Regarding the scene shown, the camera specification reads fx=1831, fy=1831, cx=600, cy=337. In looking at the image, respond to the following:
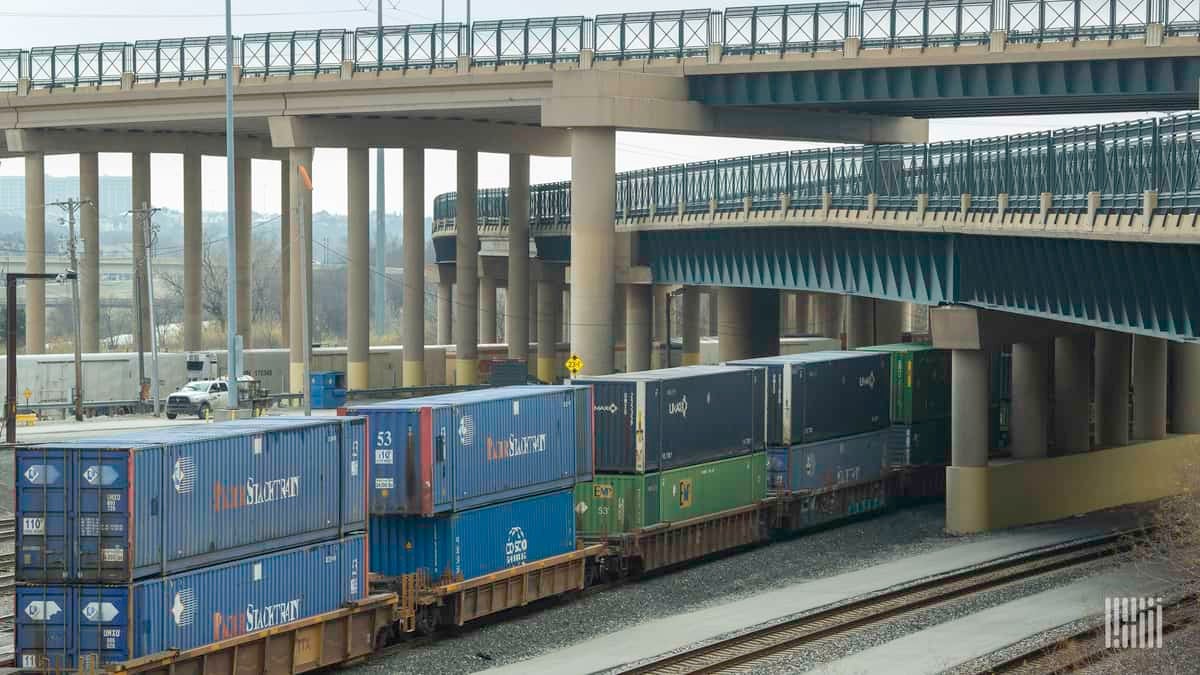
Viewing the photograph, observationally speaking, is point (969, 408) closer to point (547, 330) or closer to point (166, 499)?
point (166, 499)

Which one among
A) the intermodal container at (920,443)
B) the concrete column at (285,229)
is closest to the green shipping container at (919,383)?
the intermodal container at (920,443)

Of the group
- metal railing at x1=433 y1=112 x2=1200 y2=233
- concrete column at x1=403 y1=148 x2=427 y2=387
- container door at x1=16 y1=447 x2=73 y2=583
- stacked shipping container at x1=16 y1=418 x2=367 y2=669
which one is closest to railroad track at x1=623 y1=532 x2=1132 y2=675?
stacked shipping container at x1=16 y1=418 x2=367 y2=669

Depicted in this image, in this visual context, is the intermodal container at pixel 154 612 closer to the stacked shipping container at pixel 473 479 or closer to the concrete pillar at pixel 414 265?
the stacked shipping container at pixel 473 479

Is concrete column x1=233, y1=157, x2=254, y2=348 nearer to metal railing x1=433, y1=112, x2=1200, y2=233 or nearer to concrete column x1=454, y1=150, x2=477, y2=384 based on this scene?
concrete column x1=454, y1=150, x2=477, y2=384

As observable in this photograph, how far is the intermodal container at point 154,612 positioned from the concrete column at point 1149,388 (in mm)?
39941

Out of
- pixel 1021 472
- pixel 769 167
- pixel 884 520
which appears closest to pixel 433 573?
pixel 884 520

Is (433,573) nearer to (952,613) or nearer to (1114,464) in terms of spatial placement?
(952,613)

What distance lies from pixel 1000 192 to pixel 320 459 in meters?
22.6

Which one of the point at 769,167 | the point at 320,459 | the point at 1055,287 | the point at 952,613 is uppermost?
the point at 769,167

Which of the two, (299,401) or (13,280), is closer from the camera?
(13,280)

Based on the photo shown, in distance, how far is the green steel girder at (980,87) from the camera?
6288 centimetres

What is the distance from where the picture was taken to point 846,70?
70.2 meters

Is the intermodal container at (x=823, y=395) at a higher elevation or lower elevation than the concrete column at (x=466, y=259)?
lower

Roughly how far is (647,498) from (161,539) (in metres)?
14.7
